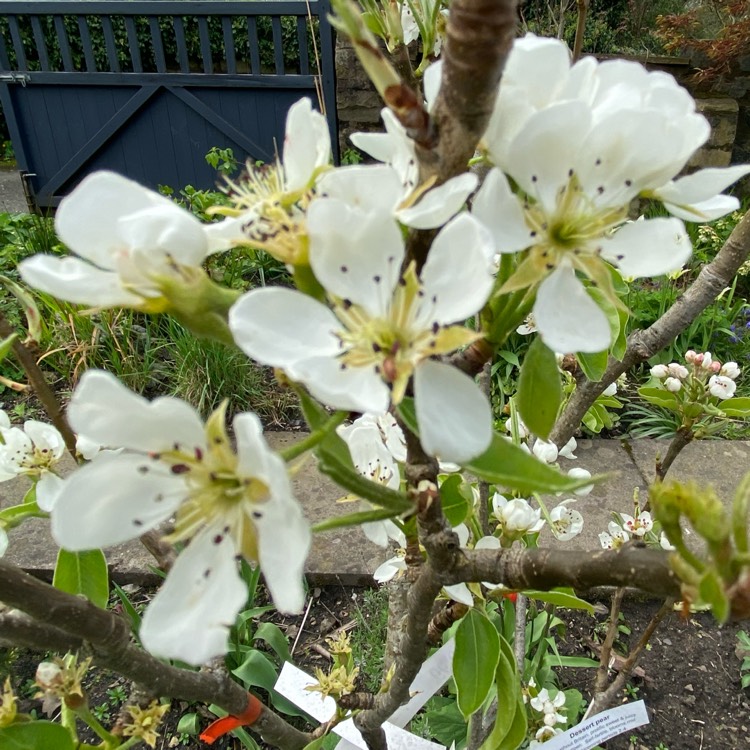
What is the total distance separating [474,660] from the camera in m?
0.94

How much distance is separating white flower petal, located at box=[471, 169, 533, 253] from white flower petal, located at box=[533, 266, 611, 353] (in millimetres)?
46

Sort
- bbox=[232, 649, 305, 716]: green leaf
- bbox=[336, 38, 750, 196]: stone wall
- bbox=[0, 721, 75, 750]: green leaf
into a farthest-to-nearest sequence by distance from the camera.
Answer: bbox=[336, 38, 750, 196]: stone wall
bbox=[232, 649, 305, 716]: green leaf
bbox=[0, 721, 75, 750]: green leaf

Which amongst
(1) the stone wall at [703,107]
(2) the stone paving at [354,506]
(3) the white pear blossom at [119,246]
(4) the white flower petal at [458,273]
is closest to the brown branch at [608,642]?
(2) the stone paving at [354,506]

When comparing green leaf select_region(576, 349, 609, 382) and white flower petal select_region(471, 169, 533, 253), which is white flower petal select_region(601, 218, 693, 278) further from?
green leaf select_region(576, 349, 609, 382)

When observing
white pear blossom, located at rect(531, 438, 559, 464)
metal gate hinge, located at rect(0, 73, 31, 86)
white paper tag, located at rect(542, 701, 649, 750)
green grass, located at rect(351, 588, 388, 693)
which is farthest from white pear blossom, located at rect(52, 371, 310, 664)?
metal gate hinge, located at rect(0, 73, 31, 86)

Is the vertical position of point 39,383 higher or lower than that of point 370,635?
higher

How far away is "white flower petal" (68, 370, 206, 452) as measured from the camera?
0.43m

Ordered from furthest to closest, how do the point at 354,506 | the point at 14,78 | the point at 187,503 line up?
the point at 14,78 → the point at 354,506 → the point at 187,503

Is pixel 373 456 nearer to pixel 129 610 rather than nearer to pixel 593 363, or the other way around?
pixel 593 363

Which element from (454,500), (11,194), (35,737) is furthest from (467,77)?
(11,194)

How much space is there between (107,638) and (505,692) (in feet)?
1.90

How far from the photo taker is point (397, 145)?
539mm

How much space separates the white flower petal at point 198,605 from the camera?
1.49 ft

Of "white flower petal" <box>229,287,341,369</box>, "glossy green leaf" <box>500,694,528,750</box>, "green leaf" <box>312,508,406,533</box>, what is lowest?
"glossy green leaf" <box>500,694,528,750</box>
